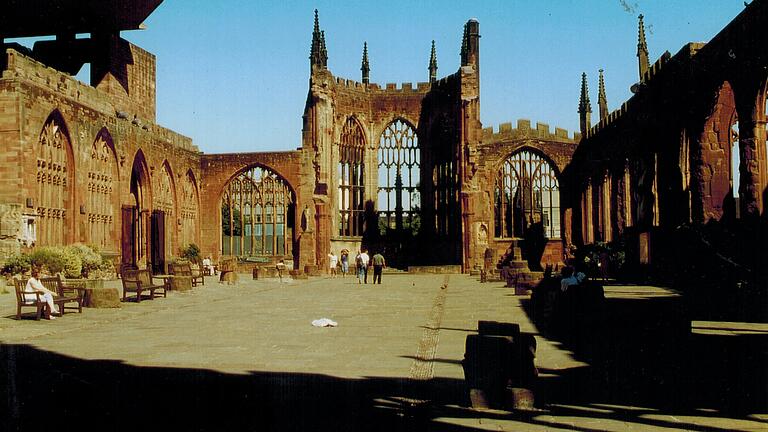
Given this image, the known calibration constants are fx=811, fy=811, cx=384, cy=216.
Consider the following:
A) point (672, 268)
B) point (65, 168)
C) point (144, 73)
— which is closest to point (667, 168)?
point (672, 268)

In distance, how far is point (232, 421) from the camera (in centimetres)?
594

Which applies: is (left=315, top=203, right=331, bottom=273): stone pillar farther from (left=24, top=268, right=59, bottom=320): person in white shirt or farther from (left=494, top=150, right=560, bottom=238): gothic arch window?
(left=24, top=268, right=59, bottom=320): person in white shirt

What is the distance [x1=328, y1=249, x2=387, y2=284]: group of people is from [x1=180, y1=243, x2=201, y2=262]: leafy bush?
645cm

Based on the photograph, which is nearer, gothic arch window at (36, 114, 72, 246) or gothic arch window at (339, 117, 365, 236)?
gothic arch window at (36, 114, 72, 246)

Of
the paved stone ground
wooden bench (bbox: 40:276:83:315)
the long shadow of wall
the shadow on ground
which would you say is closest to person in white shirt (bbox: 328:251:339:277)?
wooden bench (bbox: 40:276:83:315)

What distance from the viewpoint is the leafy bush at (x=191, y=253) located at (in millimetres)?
39312

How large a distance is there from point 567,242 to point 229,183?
19.1 metres

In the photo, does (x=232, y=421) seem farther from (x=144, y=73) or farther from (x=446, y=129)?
(x=446, y=129)

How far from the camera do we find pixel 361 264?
101 feet

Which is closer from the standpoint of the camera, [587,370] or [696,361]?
[696,361]

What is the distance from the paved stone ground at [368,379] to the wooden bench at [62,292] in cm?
273

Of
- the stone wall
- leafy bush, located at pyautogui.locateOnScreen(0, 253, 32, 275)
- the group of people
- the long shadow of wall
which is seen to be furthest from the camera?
the group of people

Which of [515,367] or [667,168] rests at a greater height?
[667,168]

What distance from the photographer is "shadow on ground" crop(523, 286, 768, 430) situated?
21.0 ft
